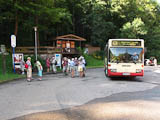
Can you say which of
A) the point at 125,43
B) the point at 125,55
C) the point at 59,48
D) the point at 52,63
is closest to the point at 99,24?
the point at 59,48

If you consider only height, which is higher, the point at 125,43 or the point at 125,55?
the point at 125,43

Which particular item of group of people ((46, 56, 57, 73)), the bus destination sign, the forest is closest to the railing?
group of people ((46, 56, 57, 73))

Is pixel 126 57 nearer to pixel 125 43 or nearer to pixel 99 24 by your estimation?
pixel 125 43

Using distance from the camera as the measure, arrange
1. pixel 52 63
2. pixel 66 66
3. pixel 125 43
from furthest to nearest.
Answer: pixel 52 63, pixel 66 66, pixel 125 43

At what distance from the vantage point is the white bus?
13.0 meters

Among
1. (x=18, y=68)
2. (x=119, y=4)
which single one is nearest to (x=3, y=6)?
(x=18, y=68)

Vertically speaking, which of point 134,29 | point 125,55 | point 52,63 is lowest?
point 52,63

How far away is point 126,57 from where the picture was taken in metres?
13.1

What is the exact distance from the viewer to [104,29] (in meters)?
40.6

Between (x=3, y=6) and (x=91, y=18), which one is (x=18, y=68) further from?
(x=91, y=18)

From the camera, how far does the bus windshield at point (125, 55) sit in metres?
13.1

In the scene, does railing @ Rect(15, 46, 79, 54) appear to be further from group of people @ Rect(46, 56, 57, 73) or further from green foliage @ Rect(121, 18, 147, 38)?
green foliage @ Rect(121, 18, 147, 38)

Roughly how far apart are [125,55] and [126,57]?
0.16m

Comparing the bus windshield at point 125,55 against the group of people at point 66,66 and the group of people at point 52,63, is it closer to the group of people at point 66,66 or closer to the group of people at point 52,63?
the group of people at point 66,66
